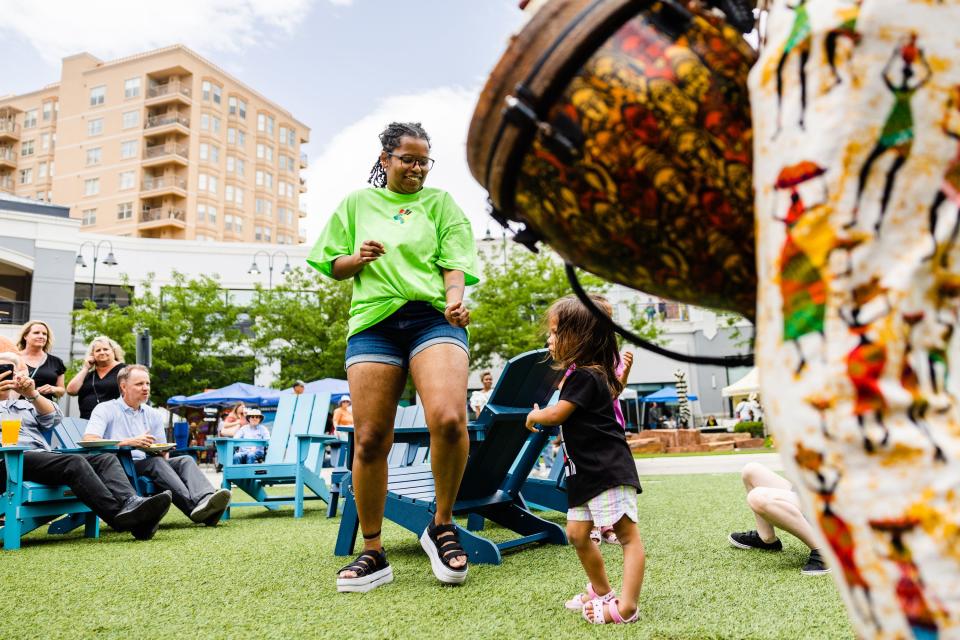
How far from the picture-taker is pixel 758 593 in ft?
8.39

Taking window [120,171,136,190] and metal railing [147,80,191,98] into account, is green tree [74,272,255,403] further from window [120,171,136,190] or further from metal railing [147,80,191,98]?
metal railing [147,80,191,98]

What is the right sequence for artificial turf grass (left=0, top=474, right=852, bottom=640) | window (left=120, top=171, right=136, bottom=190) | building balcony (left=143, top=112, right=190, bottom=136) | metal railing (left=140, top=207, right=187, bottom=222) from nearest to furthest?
artificial turf grass (left=0, top=474, right=852, bottom=640) → building balcony (left=143, top=112, right=190, bottom=136) → metal railing (left=140, top=207, right=187, bottom=222) → window (left=120, top=171, right=136, bottom=190)

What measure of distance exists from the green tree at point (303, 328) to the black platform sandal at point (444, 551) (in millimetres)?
23866

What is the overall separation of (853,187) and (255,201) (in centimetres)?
6052

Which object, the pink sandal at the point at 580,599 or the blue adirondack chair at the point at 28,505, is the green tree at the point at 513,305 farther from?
the pink sandal at the point at 580,599

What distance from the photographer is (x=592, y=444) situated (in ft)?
8.89

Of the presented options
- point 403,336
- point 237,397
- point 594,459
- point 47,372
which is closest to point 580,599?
point 594,459

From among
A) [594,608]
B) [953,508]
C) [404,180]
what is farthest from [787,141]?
[404,180]

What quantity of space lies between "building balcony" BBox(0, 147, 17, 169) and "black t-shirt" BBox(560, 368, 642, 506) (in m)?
69.8

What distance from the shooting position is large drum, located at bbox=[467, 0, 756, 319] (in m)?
0.83

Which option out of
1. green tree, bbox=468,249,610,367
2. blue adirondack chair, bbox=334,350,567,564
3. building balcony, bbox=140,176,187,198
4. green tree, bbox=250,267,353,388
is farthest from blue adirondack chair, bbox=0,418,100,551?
building balcony, bbox=140,176,187,198

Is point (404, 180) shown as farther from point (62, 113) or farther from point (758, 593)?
point (62, 113)

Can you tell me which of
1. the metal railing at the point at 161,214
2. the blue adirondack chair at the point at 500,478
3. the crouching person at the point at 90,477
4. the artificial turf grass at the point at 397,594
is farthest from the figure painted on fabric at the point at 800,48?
the metal railing at the point at 161,214

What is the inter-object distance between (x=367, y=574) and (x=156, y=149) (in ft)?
182
